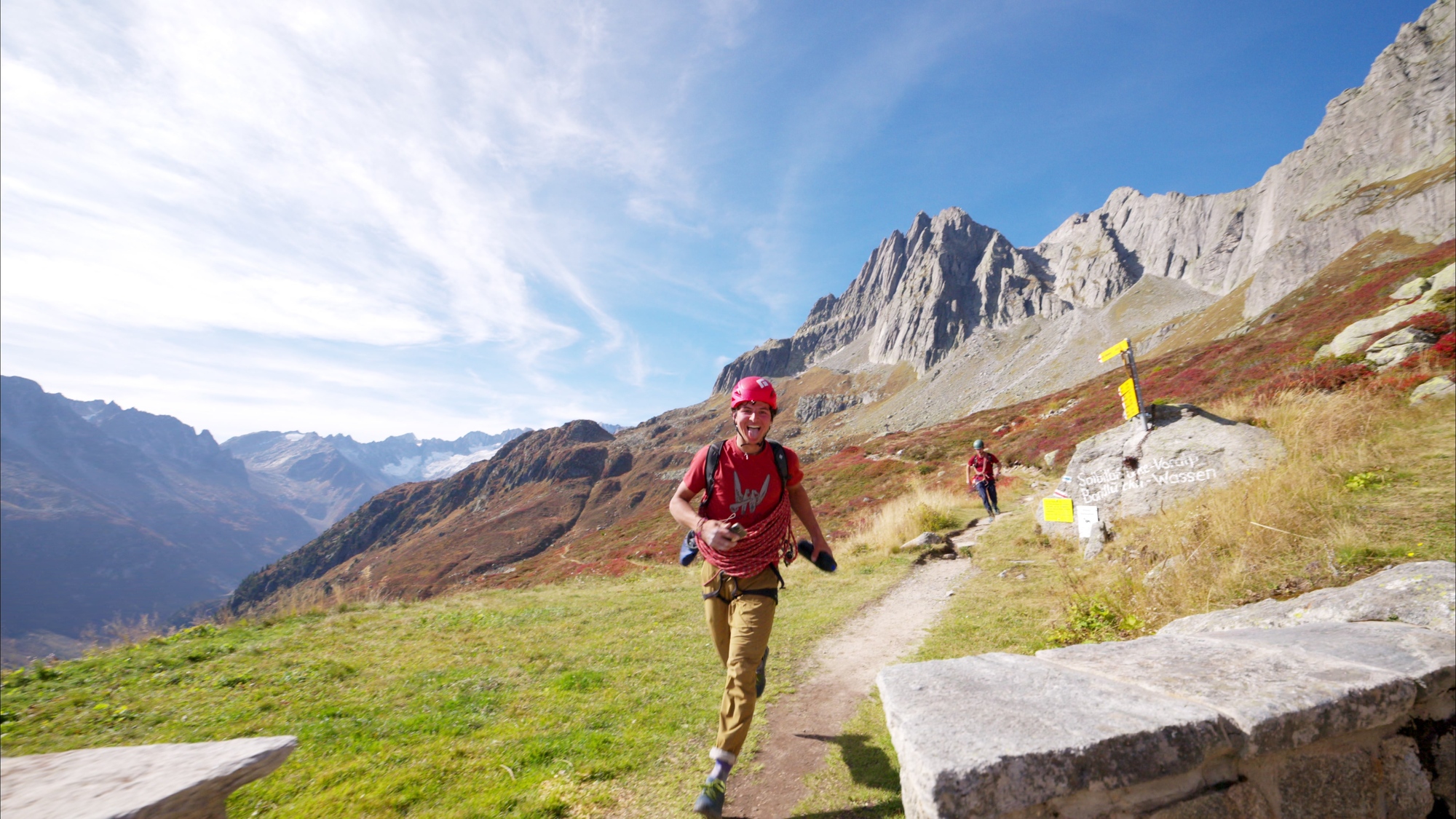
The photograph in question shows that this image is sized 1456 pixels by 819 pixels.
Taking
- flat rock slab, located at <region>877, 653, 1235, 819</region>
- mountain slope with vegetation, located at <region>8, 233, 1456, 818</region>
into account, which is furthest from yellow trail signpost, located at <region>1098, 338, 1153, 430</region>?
flat rock slab, located at <region>877, 653, 1235, 819</region>

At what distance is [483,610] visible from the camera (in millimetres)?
10055

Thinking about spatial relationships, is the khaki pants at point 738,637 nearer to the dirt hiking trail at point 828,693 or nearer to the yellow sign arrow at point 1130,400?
the dirt hiking trail at point 828,693

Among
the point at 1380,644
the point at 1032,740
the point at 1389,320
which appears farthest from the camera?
the point at 1389,320

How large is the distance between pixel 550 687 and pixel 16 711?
4.86 m

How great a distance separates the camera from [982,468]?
543 inches

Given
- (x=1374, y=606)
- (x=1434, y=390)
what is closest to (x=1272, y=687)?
(x=1374, y=606)

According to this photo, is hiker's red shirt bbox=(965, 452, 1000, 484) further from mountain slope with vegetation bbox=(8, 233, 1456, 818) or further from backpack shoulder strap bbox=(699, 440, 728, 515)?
backpack shoulder strap bbox=(699, 440, 728, 515)

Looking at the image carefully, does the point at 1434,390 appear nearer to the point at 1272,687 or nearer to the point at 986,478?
the point at 986,478

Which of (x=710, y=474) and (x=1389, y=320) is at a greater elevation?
(x=1389, y=320)

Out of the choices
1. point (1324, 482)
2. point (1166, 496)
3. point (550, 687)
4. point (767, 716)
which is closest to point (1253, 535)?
point (1324, 482)

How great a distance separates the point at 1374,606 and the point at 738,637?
3811 millimetres

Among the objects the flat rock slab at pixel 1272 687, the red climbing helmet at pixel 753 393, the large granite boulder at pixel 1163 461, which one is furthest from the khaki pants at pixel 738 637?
the large granite boulder at pixel 1163 461

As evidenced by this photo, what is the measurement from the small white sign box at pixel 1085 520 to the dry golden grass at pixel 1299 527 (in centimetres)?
39

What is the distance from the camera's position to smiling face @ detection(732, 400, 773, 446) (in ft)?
12.9
